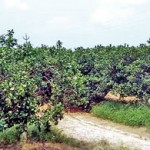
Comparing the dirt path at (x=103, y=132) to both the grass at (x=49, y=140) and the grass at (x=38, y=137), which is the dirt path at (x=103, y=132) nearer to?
the grass at (x=49, y=140)

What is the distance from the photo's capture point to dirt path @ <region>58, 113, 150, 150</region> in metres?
13.3

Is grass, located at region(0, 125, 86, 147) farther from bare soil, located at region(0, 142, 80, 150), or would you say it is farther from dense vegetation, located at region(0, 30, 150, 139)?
dense vegetation, located at region(0, 30, 150, 139)

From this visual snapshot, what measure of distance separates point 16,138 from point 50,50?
272 inches

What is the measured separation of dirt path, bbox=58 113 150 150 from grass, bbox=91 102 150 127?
240 millimetres

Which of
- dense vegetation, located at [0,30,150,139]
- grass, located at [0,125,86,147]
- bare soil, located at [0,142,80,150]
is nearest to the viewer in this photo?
dense vegetation, located at [0,30,150,139]

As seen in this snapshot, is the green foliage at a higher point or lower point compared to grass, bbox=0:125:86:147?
higher

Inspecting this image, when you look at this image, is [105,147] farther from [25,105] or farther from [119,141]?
[25,105]

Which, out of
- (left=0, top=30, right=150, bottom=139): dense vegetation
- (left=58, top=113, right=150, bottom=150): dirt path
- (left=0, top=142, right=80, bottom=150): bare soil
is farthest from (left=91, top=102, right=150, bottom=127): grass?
(left=0, top=142, right=80, bottom=150): bare soil

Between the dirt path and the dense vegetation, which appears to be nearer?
the dense vegetation

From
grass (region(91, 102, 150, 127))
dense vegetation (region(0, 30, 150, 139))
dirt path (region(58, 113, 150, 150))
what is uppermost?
dense vegetation (region(0, 30, 150, 139))

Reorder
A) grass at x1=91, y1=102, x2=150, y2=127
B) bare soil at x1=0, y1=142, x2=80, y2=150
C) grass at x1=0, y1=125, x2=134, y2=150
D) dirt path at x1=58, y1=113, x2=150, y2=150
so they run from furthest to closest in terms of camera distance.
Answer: grass at x1=91, y1=102, x2=150, y2=127 → dirt path at x1=58, y1=113, x2=150, y2=150 → grass at x1=0, y1=125, x2=134, y2=150 → bare soil at x1=0, y1=142, x2=80, y2=150

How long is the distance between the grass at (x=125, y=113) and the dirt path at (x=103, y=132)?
240mm

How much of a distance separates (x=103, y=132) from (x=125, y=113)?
2.25 metres

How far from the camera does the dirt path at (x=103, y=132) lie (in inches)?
522
